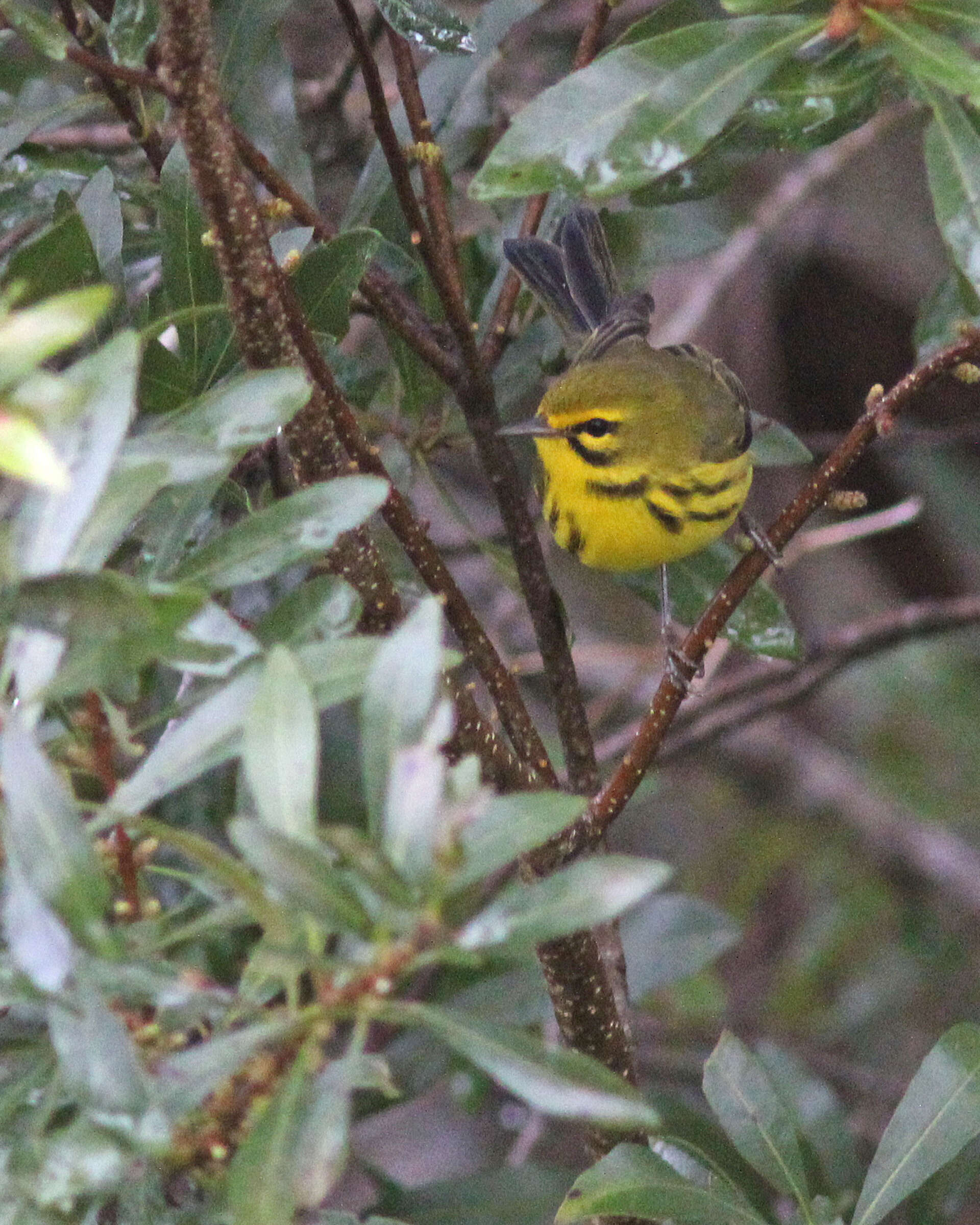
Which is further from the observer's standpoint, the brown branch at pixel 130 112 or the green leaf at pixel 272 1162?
the brown branch at pixel 130 112

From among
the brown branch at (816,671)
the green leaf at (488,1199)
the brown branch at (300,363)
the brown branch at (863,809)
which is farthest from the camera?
the brown branch at (863,809)

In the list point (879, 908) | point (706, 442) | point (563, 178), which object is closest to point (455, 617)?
point (563, 178)

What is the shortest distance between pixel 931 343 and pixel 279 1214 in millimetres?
1799

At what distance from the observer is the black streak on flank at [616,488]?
285cm

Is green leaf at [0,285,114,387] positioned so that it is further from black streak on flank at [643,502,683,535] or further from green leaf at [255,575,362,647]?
black streak on flank at [643,502,683,535]

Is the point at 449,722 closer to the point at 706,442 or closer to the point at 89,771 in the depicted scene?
the point at 89,771

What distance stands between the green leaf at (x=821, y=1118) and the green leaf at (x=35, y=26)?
1.93 metres

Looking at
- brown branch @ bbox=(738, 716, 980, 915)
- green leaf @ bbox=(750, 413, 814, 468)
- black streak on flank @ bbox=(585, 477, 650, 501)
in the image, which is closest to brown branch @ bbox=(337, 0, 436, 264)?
green leaf @ bbox=(750, 413, 814, 468)

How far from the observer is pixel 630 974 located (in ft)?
8.43

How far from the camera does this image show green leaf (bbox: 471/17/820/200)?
4.56 feet

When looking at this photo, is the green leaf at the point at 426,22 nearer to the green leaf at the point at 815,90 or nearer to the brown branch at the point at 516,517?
the brown branch at the point at 516,517

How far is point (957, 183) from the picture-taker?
1.48 metres

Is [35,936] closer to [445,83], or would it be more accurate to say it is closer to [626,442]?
[445,83]

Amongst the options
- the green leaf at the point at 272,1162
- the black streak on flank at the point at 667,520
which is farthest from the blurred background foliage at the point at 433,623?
the black streak on flank at the point at 667,520
